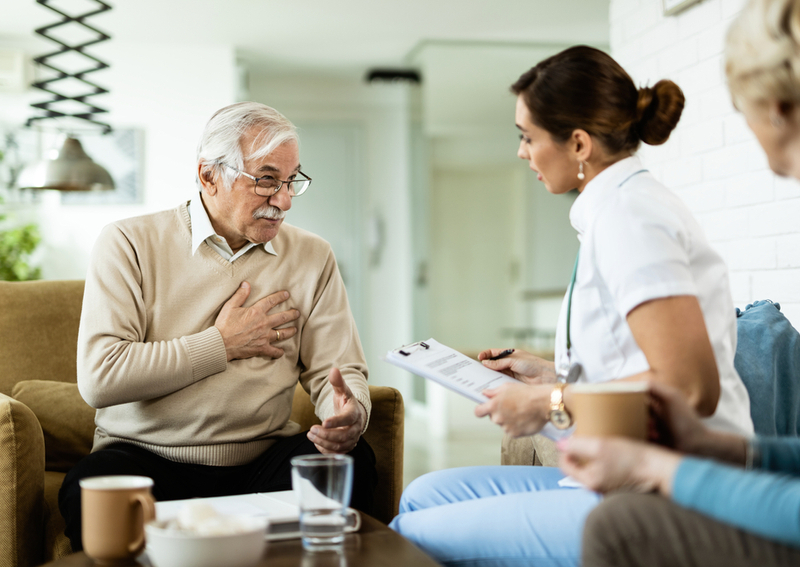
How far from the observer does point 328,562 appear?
0.93 metres

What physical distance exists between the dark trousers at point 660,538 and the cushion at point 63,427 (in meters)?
1.42

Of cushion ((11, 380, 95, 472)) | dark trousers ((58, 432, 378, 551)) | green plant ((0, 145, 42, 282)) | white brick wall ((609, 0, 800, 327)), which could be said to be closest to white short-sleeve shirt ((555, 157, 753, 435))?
dark trousers ((58, 432, 378, 551))

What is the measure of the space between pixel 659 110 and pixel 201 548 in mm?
971

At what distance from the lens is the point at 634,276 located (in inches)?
40.4

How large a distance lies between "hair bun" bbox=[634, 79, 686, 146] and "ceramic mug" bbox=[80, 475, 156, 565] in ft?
3.16

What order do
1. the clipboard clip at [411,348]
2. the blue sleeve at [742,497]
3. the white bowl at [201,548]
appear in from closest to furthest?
the blue sleeve at [742,497]
the white bowl at [201,548]
the clipboard clip at [411,348]

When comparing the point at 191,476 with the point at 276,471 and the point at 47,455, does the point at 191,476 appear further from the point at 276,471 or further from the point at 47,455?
the point at 47,455

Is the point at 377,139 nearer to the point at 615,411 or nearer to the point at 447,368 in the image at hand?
the point at 447,368

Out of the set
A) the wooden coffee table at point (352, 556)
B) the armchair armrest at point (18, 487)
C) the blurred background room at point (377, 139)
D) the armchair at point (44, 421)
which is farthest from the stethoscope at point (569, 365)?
the blurred background room at point (377, 139)

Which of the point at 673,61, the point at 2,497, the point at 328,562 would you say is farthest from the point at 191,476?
Answer: the point at 673,61

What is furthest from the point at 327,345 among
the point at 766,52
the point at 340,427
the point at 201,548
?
the point at 766,52

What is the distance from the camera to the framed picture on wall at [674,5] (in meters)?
2.37

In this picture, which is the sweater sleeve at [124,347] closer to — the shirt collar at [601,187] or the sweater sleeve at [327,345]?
the sweater sleeve at [327,345]

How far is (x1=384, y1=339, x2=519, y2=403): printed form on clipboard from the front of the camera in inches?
46.2
